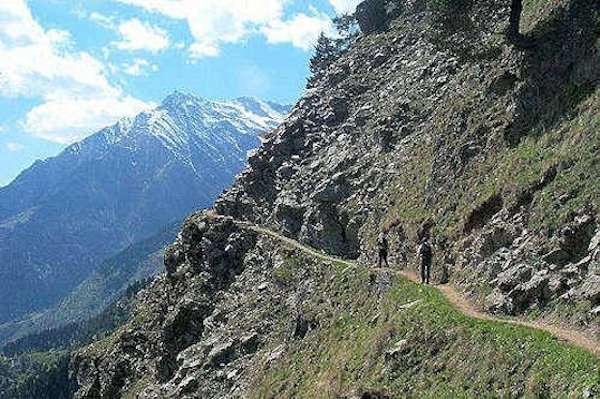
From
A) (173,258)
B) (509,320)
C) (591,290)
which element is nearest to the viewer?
(591,290)

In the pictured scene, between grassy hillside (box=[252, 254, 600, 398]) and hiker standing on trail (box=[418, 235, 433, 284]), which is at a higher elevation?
hiker standing on trail (box=[418, 235, 433, 284])

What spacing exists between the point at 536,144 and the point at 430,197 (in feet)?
40.4

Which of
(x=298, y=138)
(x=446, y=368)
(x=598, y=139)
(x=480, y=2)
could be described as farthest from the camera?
(x=298, y=138)

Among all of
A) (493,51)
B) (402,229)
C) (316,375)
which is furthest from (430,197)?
(316,375)

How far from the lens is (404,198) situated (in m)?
56.5

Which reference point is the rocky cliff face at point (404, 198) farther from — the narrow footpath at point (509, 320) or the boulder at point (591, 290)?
the narrow footpath at point (509, 320)

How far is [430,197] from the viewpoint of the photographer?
5016 centimetres

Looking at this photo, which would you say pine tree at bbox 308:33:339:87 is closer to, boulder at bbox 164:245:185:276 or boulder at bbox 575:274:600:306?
boulder at bbox 164:245:185:276

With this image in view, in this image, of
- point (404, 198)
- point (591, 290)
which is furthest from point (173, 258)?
point (591, 290)

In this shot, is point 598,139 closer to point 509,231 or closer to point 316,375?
point 509,231

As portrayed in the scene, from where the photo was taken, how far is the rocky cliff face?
33.0m

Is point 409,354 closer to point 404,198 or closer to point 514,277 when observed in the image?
point 514,277

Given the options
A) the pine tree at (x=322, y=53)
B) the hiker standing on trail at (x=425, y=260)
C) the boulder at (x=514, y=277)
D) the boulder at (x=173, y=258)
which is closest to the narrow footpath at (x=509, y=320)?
the hiker standing on trail at (x=425, y=260)

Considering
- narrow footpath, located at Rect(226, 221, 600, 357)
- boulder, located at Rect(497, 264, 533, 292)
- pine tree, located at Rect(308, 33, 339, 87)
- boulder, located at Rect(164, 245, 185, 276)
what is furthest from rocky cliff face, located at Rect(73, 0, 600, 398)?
pine tree, located at Rect(308, 33, 339, 87)
